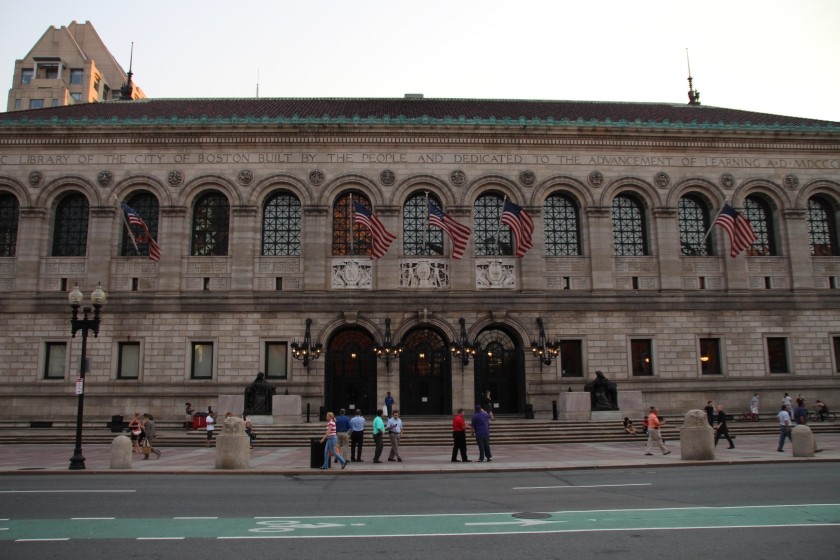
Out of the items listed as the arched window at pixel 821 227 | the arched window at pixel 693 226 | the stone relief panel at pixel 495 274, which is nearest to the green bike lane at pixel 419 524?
the stone relief panel at pixel 495 274

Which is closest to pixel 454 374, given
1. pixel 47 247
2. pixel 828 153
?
pixel 47 247

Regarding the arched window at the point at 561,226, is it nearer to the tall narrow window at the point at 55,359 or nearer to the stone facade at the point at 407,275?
the stone facade at the point at 407,275

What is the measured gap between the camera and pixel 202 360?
112 ft

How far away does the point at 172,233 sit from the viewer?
115 feet

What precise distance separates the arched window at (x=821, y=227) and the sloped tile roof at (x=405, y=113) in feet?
14.7

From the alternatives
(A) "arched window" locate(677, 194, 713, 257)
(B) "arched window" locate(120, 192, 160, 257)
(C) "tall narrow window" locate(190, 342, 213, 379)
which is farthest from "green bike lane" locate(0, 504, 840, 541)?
(A) "arched window" locate(677, 194, 713, 257)

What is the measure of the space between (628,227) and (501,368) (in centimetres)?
1089

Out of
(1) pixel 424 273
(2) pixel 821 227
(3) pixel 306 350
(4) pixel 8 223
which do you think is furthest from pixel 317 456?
(2) pixel 821 227

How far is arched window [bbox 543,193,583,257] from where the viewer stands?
1425 inches

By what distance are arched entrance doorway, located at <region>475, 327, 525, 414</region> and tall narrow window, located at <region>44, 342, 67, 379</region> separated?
21.8m

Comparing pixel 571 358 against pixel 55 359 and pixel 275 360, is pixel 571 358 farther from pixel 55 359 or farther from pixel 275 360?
pixel 55 359

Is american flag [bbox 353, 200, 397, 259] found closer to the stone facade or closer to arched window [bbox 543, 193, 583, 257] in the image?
the stone facade

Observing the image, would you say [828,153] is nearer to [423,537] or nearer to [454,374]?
[454,374]

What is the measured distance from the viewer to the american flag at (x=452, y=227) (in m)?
32.3
